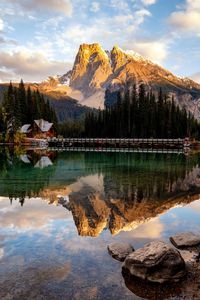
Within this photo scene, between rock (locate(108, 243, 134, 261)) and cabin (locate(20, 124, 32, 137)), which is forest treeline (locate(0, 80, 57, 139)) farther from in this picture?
rock (locate(108, 243, 134, 261))

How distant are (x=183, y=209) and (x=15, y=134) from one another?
82.9 meters

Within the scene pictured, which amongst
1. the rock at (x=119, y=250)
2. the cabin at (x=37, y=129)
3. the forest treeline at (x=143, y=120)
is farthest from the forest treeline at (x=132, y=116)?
the rock at (x=119, y=250)

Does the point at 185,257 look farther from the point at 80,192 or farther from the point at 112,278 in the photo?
the point at 80,192

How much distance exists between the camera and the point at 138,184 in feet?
85.9

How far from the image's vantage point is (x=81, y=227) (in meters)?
14.7

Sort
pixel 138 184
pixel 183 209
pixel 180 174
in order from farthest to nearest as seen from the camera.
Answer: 1. pixel 180 174
2. pixel 138 184
3. pixel 183 209

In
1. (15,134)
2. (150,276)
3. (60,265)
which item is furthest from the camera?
(15,134)

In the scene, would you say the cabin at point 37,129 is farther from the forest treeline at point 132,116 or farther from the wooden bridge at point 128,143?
the wooden bridge at point 128,143

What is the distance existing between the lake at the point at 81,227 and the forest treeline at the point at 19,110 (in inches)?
2743

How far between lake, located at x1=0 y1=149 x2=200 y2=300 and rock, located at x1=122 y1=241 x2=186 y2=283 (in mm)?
420

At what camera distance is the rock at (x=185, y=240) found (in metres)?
12.0

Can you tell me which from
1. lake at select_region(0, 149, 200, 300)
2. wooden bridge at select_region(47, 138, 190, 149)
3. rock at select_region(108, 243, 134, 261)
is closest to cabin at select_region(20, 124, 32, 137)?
wooden bridge at select_region(47, 138, 190, 149)

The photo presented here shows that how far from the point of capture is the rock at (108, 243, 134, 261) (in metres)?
10.9

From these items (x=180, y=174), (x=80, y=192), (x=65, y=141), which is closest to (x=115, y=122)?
(x=65, y=141)
